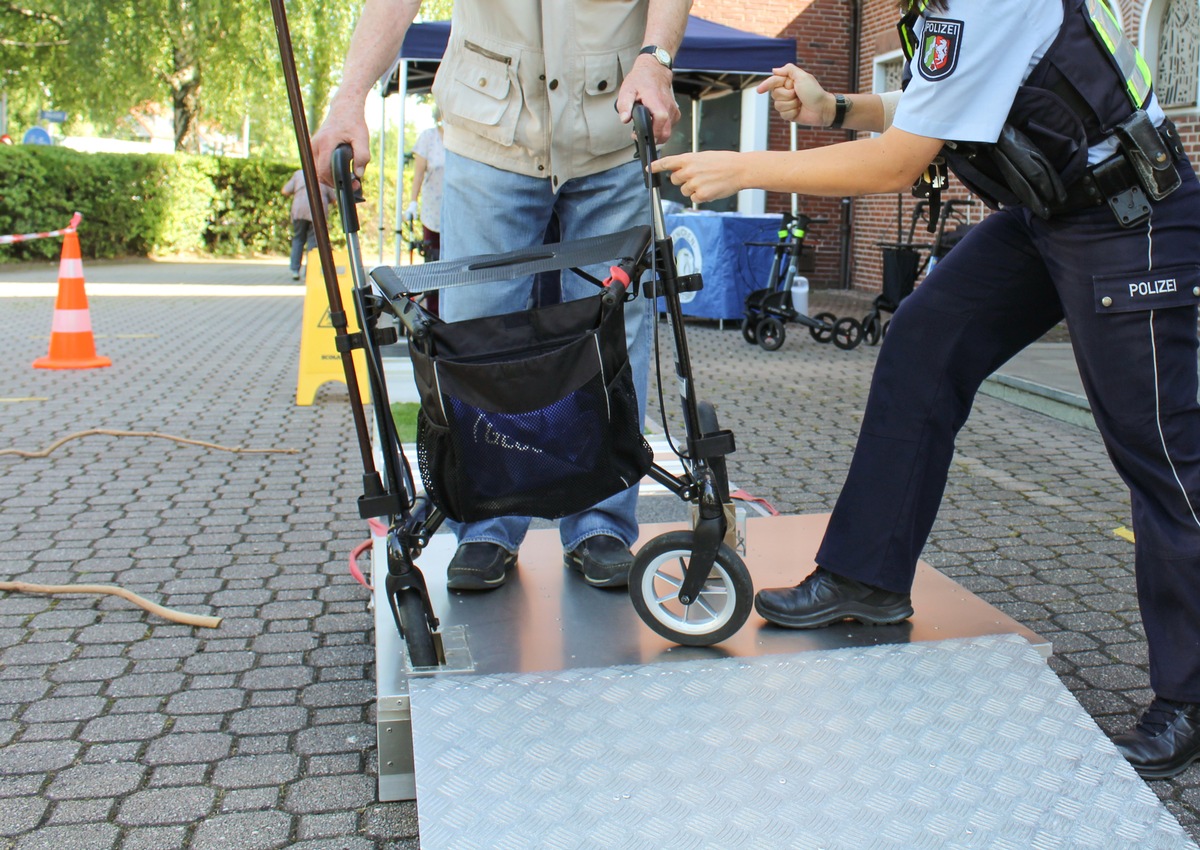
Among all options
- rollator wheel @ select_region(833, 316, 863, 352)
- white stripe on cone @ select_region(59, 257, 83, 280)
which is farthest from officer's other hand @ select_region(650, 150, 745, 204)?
rollator wheel @ select_region(833, 316, 863, 352)

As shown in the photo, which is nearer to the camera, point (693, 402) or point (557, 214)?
point (693, 402)

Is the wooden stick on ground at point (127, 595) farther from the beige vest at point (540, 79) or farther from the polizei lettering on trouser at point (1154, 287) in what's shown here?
the polizei lettering on trouser at point (1154, 287)

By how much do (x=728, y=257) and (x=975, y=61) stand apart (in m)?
9.71

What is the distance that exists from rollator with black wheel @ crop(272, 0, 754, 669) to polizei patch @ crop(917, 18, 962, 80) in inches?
23.4

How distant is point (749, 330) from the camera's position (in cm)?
1075

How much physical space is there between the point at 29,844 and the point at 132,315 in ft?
38.0

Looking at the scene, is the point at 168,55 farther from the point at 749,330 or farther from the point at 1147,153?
the point at 1147,153

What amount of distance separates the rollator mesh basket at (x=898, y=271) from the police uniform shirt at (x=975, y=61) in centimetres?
795

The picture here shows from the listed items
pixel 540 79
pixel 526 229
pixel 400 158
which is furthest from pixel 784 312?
pixel 540 79

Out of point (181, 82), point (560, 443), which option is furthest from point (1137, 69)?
point (181, 82)

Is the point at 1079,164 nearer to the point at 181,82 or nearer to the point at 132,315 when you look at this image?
the point at 132,315

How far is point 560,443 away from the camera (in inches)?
97.2

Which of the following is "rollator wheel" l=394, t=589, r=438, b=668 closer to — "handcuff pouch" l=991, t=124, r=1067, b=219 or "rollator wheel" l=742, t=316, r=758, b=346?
"handcuff pouch" l=991, t=124, r=1067, b=219

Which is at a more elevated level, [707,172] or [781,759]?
[707,172]
